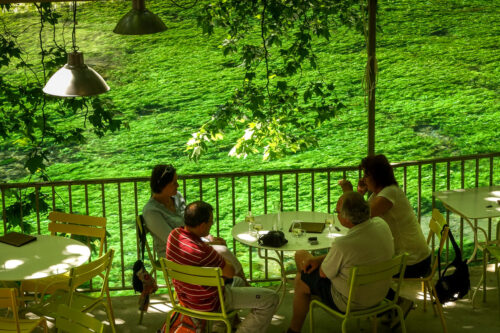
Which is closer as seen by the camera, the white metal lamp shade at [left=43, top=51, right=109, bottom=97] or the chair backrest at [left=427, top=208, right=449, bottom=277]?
the white metal lamp shade at [left=43, top=51, right=109, bottom=97]

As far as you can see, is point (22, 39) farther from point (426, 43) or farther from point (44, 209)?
point (44, 209)

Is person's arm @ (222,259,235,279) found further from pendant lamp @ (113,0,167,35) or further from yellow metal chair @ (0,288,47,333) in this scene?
pendant lamp @ (113,0,167,35)

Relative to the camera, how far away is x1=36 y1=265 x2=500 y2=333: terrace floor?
17.7ft

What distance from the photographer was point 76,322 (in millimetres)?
3768

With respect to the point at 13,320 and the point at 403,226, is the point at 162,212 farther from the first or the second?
the point at 403,226

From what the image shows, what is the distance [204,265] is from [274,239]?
2.41 ft

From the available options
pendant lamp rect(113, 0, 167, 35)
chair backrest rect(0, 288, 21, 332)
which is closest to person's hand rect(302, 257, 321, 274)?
chair backrest rect(0, 288, 21, 332)

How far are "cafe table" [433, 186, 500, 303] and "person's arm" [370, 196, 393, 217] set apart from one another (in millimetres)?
715

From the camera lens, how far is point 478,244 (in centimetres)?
575

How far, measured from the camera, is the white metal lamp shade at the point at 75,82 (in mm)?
4754

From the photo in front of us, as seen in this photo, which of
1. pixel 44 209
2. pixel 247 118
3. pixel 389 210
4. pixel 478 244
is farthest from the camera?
pixel 247 118

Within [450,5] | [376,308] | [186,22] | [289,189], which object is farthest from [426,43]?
[376,308]

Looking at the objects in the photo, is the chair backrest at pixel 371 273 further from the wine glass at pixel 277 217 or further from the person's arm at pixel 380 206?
the wine glass at pixel 277 217

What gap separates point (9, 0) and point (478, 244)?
12.7 feet
